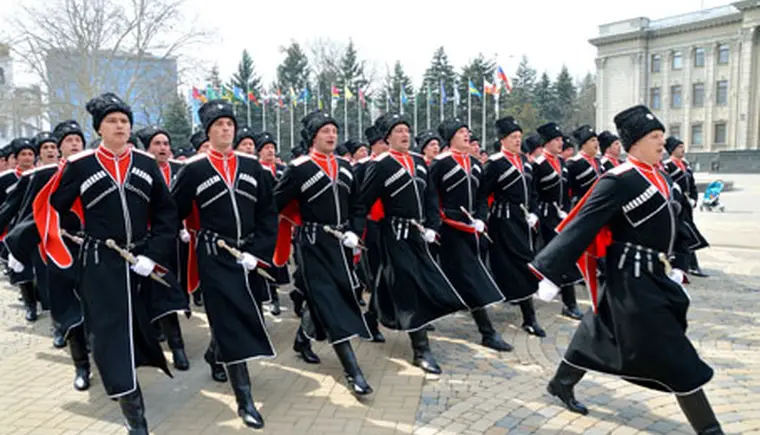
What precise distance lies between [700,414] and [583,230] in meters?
1.40

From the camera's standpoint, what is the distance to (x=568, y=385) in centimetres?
480

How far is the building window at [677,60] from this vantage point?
62.1 metres

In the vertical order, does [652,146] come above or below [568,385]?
above

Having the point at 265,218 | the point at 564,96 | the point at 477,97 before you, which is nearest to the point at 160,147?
the point at 265,218

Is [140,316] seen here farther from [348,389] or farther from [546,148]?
[546,148]

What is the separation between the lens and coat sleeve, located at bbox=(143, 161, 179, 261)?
4.79m

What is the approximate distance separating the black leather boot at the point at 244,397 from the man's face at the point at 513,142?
4.12 metres

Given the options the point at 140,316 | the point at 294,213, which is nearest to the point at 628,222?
the point at 294,213

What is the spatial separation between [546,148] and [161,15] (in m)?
31.0

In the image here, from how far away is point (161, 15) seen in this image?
111 ft

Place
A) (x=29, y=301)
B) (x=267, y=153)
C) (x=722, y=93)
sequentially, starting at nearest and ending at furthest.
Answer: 1. (x=29, y=301)
2. (x=267, y=153)
3. (x=722, y=93)

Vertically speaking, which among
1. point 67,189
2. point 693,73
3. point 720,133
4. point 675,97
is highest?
point 693,73

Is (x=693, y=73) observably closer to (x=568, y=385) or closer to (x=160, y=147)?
(x=160, y=147)

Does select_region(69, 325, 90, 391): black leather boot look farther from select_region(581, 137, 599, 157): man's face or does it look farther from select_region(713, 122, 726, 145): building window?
select_region(713, 122, 726, 145): building window
